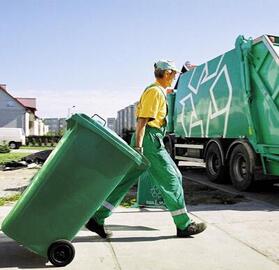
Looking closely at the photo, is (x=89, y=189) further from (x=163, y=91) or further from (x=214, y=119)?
(x=214, y=119)

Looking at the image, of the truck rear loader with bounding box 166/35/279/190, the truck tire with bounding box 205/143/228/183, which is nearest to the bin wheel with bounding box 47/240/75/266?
the truck rear loader with bounding box 166/35/279/190

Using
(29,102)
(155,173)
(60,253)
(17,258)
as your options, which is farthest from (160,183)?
(29,102)

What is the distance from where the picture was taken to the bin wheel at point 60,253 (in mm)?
3970

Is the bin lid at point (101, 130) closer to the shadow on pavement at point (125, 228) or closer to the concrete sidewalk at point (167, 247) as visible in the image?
the concrete sidewalk at point (167, 247)

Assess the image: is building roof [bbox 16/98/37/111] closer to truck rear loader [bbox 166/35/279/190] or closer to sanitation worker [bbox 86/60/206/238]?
truck rear loader [bbox 166/35/279/190]

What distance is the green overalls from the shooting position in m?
4.93

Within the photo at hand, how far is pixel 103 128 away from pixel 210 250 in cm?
153

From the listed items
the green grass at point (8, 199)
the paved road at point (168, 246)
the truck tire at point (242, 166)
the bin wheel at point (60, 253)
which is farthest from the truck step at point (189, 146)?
the bin wheel at point (60, 253)

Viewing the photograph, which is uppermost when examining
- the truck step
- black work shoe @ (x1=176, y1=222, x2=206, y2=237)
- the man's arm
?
the man's arm

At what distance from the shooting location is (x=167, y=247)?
15.2 feet

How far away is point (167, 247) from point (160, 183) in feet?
2.27

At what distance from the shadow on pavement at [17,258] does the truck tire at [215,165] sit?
244 inches

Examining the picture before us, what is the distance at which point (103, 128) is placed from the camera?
13.3 feet

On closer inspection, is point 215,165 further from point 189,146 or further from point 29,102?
point 29,102
